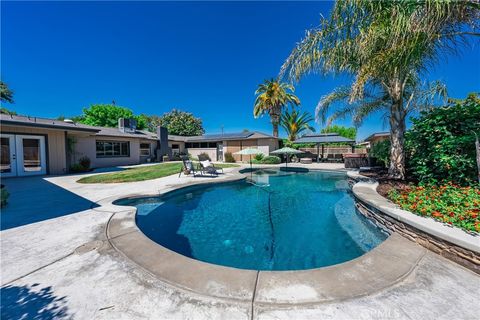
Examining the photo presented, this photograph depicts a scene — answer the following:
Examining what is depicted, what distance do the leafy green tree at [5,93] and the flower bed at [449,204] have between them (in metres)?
33.9

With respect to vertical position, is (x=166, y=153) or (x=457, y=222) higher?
(x=166, y=153)

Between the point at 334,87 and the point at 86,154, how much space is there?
1930 cm

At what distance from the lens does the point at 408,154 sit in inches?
291

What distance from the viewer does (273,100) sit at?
21.4 metres

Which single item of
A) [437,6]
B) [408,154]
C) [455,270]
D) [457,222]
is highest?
[437,6]

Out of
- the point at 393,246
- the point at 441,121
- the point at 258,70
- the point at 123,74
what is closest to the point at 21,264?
the point at 393,246

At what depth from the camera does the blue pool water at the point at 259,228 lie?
12.4 ft

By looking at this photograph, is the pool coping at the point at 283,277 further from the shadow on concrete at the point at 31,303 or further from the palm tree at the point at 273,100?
the palm tree at the point at 273,100

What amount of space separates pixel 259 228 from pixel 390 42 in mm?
6188

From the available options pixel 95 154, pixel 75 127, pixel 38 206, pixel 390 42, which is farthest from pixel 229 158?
pixel 390 42

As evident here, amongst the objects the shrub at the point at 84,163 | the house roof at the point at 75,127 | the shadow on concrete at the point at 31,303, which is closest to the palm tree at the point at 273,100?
the house roof at the point at 75,127

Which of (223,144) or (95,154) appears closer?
(95,154)

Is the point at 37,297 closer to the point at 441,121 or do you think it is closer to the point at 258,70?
the point at 441,121

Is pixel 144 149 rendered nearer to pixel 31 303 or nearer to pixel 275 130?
pixel 275 130
